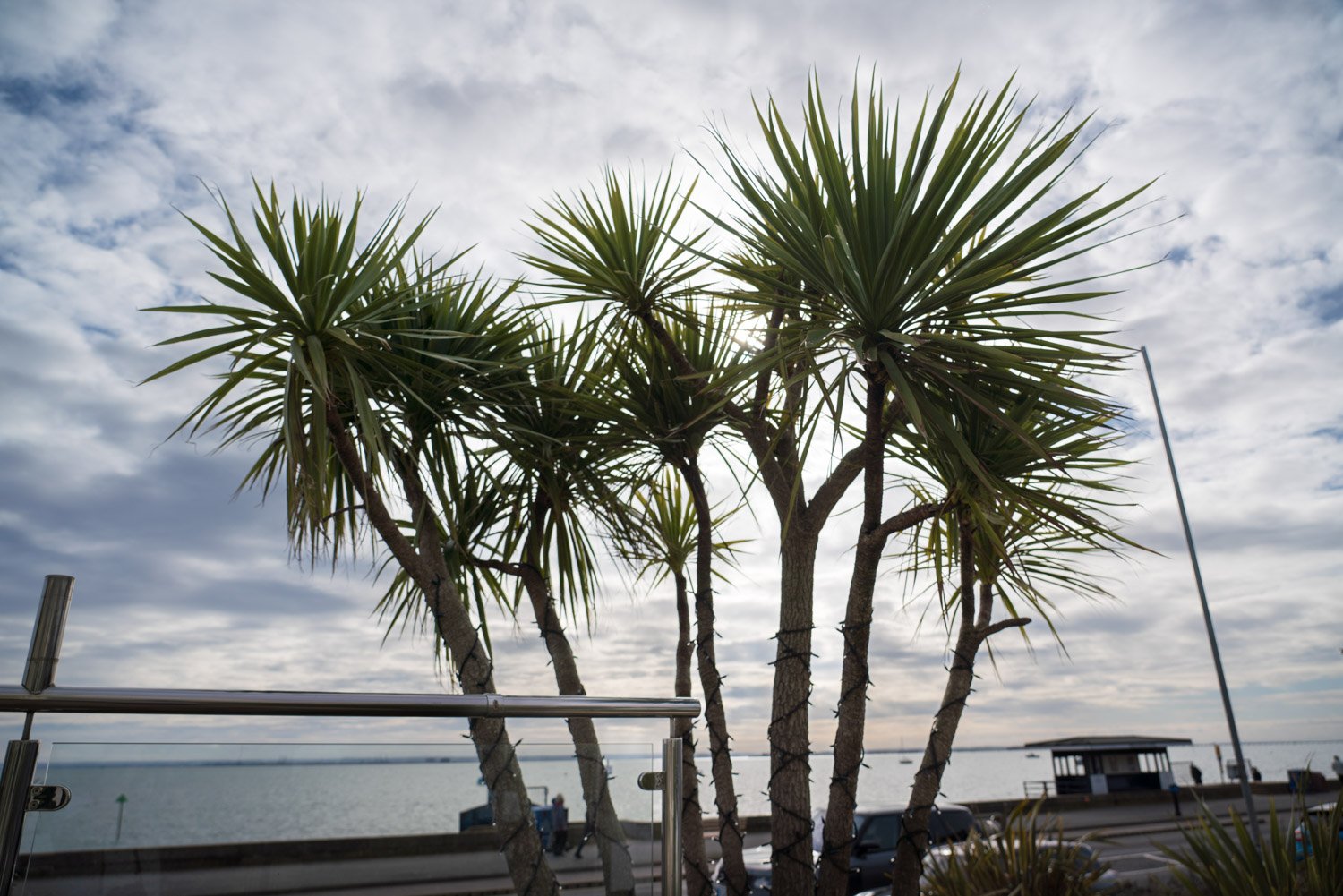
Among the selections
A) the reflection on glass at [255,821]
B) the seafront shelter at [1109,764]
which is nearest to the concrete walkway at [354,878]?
the reflection on glass at [255,821]

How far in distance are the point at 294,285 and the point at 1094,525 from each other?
12.6 ft

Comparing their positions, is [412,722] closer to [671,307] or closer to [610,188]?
[671,307]

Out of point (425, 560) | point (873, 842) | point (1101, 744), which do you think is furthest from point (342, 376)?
point (1101, 744)

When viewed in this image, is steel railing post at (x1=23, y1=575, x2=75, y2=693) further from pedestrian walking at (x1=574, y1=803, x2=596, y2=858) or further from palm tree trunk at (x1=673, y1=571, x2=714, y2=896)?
palm tree trunk at (x1=673, y1=571, x2=714, y2=896)

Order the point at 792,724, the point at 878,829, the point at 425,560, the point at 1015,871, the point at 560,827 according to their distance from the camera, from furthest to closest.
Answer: the point at 878,829, the point at 425,560, the point at 1015,871, the point at 792,724, the point at 560,827

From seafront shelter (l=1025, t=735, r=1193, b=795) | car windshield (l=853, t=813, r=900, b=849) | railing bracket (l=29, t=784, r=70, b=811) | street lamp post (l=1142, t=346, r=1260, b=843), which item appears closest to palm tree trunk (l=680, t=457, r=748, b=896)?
railing bracket (l=29, t=784, r=70, b=811)

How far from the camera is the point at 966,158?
3.93 metres

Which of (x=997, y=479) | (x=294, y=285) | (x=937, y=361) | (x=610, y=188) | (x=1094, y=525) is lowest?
(x=1094, y=525)

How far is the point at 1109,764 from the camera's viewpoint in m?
27.0

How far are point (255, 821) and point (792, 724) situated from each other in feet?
9.43

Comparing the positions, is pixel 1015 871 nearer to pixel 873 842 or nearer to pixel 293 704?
pixel 293 704

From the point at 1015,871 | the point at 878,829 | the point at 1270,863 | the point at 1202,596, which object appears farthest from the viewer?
the point at 1202,596

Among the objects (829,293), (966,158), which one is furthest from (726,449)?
(966,158)

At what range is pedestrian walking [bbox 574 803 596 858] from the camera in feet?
7.70
